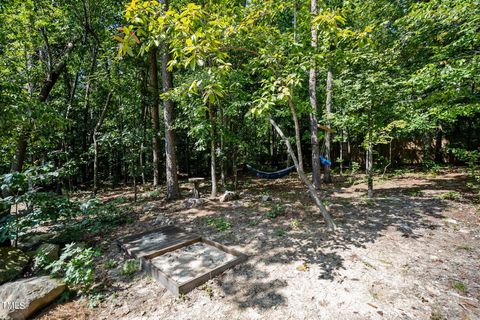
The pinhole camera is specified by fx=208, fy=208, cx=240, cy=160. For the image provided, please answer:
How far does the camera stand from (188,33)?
1988 millimetres

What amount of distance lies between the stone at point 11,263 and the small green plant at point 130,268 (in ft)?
3.85

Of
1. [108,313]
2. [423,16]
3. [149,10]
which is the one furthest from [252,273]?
[423,16]

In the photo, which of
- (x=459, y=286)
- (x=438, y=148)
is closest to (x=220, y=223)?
(x=459, y=286)

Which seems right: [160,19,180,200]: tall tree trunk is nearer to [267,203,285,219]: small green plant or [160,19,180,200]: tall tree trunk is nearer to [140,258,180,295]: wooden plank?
[267,203,285,219]: small green plant

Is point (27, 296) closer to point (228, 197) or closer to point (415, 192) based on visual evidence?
point (228, 197)

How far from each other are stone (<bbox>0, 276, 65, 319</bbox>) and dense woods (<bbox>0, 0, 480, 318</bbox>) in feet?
2.35

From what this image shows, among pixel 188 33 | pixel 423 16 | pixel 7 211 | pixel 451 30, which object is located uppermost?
pixel 423 16

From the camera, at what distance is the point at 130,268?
2584 millimetres

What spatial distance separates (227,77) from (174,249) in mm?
3209

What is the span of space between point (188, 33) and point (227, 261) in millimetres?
2523

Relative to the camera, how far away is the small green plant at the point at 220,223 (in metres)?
3.60

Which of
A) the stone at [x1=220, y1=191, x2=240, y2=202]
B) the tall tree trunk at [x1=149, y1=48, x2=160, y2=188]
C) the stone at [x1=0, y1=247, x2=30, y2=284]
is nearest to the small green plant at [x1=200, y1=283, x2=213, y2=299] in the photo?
the stone at [x1=0, y1=247, x2=30, y2=284]

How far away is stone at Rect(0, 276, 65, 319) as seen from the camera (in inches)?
72.7

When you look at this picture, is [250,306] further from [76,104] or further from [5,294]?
[76,104]
